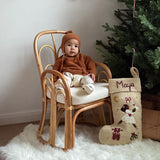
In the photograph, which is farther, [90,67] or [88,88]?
[90,67]

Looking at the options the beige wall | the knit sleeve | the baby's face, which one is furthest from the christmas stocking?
the beige wall

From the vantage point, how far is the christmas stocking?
1.58 meters

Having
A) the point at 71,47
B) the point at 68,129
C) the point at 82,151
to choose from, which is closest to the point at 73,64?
the point at 71,47

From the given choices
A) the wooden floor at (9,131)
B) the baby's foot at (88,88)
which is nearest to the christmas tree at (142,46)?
the baby's foot at (88,88)

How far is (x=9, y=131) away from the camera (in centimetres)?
192

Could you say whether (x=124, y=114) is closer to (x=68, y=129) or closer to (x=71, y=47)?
(x=68, y=129)

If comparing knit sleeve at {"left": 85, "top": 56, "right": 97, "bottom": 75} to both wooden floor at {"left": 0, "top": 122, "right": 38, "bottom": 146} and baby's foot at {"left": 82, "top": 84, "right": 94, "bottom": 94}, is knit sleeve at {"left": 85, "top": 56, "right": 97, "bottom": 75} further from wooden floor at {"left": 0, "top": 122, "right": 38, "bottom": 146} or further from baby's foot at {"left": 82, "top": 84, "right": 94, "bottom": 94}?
wooden floor at {"left": 0, "top": 122, "right": 38, "bottom": 146}

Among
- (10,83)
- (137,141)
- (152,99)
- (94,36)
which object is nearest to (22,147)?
(10,83)

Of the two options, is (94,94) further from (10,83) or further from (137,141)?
(10,83)

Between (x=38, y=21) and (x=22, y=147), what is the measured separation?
103cm

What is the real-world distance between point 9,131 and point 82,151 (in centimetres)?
73

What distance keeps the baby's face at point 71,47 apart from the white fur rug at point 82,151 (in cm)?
62

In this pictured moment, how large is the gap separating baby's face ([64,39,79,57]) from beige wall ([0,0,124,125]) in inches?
13.9

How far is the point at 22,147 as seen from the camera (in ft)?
5.12
